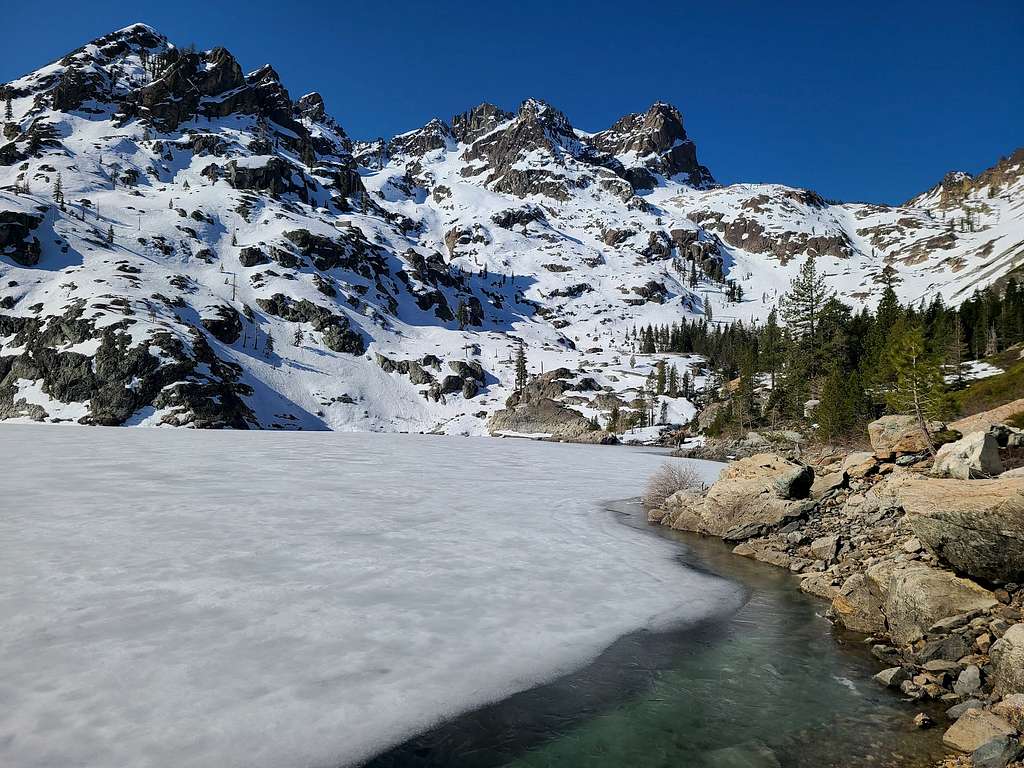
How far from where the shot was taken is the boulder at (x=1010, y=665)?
776 cm

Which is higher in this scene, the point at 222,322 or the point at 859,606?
the point at 222,322

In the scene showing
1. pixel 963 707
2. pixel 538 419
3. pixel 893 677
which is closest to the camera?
pixel 963 707

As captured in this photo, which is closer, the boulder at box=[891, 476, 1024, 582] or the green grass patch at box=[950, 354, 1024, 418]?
the boulder at box=[891, 476, 1024, 582]

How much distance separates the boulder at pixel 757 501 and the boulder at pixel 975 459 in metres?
5.74

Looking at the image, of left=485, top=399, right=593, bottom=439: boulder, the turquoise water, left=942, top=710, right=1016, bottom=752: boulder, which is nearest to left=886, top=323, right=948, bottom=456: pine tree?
the turquoise water

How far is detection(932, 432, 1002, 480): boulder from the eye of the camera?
1502 centimetres

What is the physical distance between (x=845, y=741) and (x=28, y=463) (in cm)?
3851

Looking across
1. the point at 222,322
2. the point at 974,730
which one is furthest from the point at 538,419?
the point at 974,730

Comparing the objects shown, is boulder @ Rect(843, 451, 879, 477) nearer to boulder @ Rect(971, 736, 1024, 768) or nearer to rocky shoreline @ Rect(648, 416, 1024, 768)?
rocky shoreline @ Rect(648, 416, 1024, 768)

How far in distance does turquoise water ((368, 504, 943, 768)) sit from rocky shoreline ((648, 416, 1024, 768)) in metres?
0.73

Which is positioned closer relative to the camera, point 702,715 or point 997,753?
point 997,753

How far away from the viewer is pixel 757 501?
71.5 feet

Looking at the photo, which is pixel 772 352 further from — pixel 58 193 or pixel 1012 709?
pixel 58 193

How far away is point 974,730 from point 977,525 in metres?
4.77
